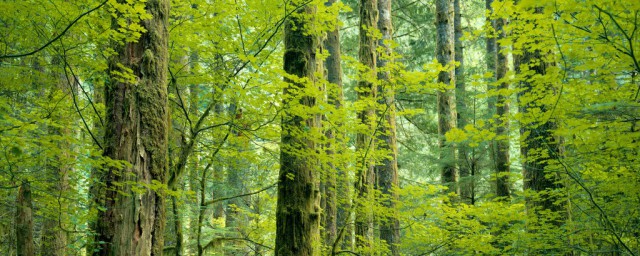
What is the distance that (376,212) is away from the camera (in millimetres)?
6457

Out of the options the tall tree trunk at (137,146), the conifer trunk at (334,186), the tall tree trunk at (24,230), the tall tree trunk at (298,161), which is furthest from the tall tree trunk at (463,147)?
the tall tree trunk at (24,230)

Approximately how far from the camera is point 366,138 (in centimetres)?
687

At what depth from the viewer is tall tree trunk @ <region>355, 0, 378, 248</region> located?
5.59m

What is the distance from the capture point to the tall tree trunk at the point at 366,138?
559 centimetres

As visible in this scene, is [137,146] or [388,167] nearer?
[137,146]

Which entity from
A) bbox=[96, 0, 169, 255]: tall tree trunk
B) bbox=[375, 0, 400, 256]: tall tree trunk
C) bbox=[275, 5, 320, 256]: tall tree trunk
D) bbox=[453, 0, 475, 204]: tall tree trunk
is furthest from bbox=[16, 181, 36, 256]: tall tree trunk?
bbox=[453, 0, 475, 204]: tall tree trunk

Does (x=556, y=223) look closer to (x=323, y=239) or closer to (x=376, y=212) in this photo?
(x=376, y=212)

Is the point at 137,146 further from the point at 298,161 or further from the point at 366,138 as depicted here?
the point at 366,138

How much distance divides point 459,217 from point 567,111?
239 centimetres

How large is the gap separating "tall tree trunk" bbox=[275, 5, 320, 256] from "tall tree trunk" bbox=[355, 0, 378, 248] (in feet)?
2.55

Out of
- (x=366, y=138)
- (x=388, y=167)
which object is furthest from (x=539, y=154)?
(x=388, y=167)

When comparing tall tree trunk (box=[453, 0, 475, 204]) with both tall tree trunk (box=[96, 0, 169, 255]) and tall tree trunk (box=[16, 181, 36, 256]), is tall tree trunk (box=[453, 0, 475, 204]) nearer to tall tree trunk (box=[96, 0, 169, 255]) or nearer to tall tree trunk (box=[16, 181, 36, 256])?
tall tree trunk (box=[96, 0, 169, 255])

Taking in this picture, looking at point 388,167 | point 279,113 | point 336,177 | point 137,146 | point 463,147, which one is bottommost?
point 336,177

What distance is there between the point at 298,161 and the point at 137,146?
160 cm
